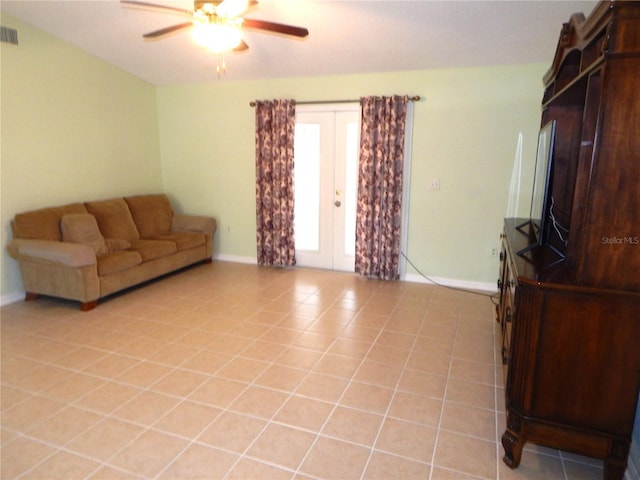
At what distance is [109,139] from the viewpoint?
5.07m

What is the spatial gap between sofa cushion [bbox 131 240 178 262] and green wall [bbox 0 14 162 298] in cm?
91

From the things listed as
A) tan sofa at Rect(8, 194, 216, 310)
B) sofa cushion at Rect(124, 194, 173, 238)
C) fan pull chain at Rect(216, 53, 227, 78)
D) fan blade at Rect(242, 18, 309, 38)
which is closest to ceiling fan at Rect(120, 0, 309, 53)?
fan blade at Rect(242, 18, 309, 38)

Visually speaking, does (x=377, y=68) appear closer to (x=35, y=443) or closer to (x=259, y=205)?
(x=259, y=205)

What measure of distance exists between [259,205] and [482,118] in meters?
2.86

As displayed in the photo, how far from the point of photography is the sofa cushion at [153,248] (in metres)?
4.49

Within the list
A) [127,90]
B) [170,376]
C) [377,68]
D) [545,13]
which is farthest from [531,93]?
[127,90]

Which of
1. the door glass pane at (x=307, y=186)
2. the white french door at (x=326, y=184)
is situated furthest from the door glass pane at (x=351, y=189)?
the door glass pane at (x=307, y=186)

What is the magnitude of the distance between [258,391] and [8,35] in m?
4.10

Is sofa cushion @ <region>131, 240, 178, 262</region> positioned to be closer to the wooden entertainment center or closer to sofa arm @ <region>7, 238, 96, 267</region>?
sofa arm @ <region>7, 238, 96, 267</region>

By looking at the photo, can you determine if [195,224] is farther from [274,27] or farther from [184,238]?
[274,27]

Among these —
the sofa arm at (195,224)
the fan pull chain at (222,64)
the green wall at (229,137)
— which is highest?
the fan pull chain at (222,64)

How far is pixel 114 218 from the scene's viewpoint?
4844 mm

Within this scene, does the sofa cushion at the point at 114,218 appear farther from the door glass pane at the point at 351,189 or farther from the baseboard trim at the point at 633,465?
the baseboard trim at the point at 633,465

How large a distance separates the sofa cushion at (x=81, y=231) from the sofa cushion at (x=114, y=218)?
1.08 feet
